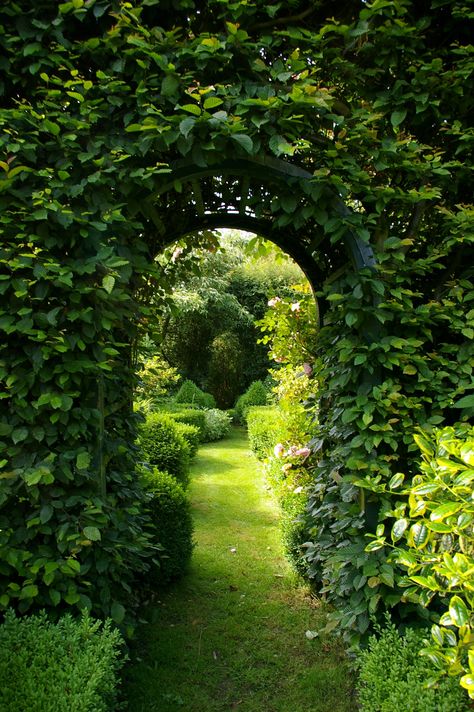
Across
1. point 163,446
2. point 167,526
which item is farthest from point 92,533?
point 163,446

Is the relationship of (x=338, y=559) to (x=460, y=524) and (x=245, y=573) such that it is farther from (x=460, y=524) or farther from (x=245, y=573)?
(x=245, y=573)

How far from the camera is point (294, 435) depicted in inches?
192

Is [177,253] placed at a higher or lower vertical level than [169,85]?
lower

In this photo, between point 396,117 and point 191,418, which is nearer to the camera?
point 396,117

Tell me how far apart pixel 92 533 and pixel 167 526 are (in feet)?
5.45

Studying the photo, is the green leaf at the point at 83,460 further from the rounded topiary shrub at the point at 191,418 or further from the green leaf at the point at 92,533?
the rounded topiary shrub at the point at 191,418

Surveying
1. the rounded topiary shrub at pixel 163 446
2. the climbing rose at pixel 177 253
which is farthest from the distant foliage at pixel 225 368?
the climbing rose at pixel 177 253

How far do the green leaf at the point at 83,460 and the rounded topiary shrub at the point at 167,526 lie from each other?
146cm

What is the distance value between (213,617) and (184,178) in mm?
2781

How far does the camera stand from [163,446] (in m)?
4.71

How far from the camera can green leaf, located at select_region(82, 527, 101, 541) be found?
6.37 ft

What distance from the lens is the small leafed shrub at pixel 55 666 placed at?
154cm

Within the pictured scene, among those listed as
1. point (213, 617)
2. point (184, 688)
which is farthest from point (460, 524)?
point (213, 617)

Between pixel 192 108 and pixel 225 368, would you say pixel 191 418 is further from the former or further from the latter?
pixel 192 108
